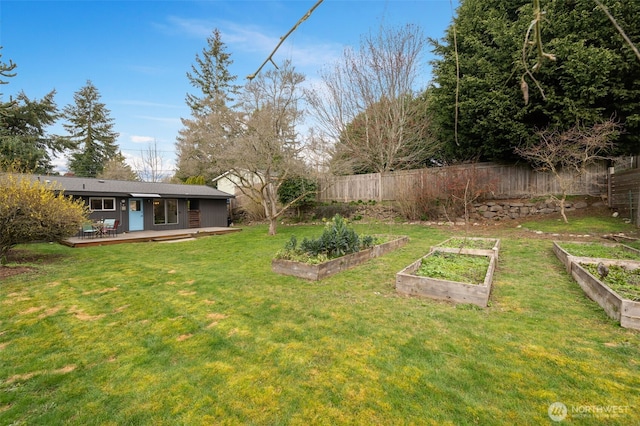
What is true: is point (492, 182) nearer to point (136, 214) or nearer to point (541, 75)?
point (541, 75)

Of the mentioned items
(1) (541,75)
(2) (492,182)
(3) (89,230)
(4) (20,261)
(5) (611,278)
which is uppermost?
(1) (541,75)

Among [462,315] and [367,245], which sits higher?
[367,245]

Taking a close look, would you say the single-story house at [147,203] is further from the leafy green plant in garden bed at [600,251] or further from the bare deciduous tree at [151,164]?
the bare deciduous tree at [151,164]

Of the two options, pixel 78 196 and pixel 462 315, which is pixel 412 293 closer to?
pixel 462 315

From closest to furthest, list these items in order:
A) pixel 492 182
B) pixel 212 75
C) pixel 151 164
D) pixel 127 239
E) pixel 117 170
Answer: pixel 492 182
pixel 127 239
pixel 117 170
pixel 212 75
pixel 151 164

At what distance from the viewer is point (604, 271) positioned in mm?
3936

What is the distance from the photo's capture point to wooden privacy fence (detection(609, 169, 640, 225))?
8.38 meters

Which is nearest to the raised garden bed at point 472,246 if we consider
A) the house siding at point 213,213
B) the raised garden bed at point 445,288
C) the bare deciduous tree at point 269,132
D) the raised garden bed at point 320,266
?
the raised garden bed at point 445,288

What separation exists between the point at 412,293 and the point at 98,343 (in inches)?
157

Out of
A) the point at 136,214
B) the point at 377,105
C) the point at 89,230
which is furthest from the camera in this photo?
the point at 377,105

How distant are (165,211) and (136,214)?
4.51 feet

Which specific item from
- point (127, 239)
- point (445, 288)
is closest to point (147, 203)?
point (127, 239)

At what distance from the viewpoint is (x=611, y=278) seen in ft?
13.2

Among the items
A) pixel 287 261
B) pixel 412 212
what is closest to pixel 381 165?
pixel 412 212
